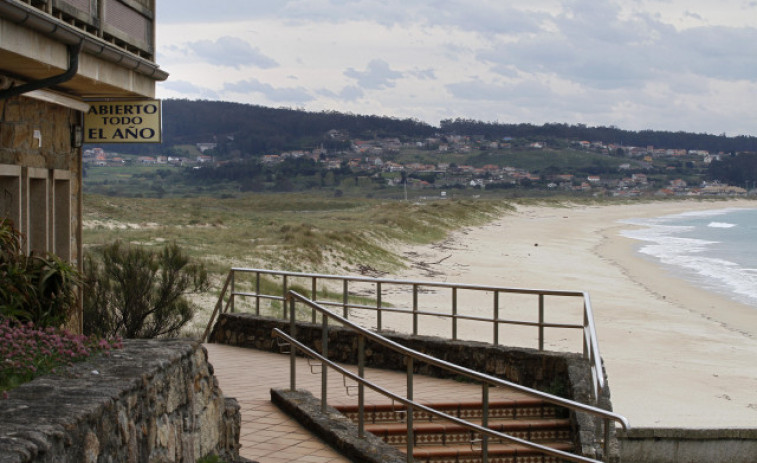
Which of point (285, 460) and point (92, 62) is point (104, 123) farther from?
point (285, 460)

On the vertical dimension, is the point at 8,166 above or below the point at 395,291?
above

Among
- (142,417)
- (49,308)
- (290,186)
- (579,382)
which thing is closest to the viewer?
(142,417)

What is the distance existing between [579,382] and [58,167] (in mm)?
5555

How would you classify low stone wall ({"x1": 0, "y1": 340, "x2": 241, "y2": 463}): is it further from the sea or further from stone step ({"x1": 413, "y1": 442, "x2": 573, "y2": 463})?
the sea

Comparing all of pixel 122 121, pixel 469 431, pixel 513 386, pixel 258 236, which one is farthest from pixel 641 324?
pixel 258 236

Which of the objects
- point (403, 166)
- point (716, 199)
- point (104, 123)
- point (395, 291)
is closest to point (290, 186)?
point (403, 166)

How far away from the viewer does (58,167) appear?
9297 mm

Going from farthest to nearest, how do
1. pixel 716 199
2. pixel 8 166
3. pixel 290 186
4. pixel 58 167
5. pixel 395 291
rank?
pixel 716 199 → pixel 290 186 → pixel 395 291 → pixel 58 167 → pixel 8 166

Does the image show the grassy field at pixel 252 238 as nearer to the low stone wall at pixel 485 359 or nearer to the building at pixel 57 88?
the low stone wall at pixel 485 359

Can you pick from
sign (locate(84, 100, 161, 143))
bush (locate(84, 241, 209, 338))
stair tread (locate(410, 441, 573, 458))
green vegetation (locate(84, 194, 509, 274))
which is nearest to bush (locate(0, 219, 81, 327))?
sign (locate(84, 100, 161, 143))

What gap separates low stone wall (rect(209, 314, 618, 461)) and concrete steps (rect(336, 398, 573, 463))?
1.05ft

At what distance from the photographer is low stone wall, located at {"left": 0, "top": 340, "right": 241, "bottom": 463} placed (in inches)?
144

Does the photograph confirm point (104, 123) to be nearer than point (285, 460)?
No

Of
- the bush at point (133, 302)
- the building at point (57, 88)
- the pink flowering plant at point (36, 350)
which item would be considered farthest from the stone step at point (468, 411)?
the bush at point (133, 302)
